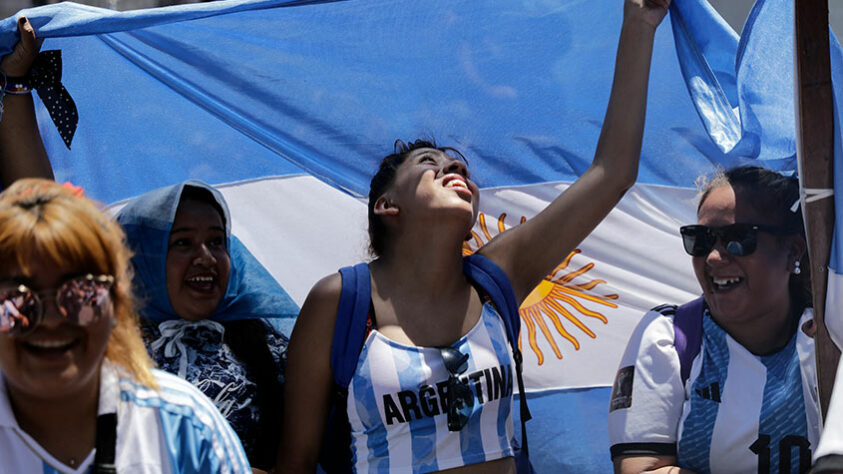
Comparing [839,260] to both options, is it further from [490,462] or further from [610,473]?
[610,473]

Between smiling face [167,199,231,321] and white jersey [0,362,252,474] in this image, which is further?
smiling face [167,199,231,321]

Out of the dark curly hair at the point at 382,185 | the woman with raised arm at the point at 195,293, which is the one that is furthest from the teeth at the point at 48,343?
the dark curly hair at the point at 382,185

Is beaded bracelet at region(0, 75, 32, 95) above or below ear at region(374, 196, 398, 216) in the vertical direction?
above

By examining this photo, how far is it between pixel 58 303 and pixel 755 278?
6.26 feet

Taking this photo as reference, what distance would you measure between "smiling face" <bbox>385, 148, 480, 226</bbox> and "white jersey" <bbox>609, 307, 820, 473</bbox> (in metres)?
0.66

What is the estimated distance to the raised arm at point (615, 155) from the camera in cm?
280

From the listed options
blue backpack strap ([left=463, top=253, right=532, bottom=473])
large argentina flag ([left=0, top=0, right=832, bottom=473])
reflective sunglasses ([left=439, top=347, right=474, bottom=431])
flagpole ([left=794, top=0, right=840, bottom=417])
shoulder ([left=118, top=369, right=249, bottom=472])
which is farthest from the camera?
large argentina flag ([left=0, top=0, right=832, bottom=473])

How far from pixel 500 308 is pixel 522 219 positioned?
0.72 metres

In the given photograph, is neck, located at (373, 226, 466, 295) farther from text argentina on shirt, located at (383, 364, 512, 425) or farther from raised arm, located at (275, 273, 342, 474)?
text argentina on shirt, located at (383, 364, 512, 425)

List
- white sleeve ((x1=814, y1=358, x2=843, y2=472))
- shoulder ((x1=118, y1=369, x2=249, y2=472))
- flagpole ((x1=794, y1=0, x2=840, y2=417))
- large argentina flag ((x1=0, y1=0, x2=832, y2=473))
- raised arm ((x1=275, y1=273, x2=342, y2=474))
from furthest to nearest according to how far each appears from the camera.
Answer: large argentina flag ((x1=0, y1=0, x2=832, y2=473)), raised arm ((x1=275, y1=273, x2=342, y2=474)), flagpole ((x1=794, y1=0, x2=840, y2=417)), shoulder ((x1=118, y1=369, x2=249, y2=472)), white sleeve ((x1=814, y1=358, x2=843, y2=472))

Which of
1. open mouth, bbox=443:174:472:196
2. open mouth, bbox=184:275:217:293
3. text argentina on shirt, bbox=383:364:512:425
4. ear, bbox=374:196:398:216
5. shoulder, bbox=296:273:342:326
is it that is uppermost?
open mouth, bbox=443:174:472:196

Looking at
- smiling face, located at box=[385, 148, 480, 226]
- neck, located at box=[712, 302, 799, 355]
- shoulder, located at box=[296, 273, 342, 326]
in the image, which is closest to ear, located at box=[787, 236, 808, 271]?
neck, located at box=[712, 302, 799, 355]

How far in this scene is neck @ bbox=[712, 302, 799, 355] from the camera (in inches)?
110

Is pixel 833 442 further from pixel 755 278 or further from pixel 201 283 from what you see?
pixel 201 283
